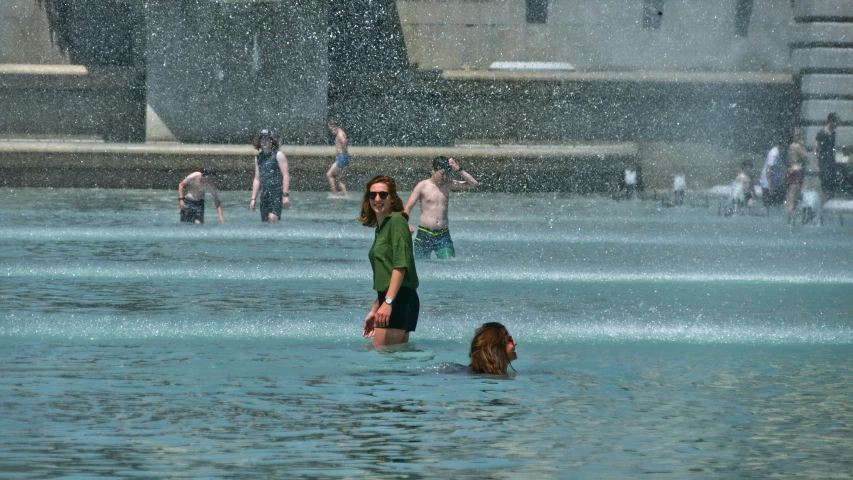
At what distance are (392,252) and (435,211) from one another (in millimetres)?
5964

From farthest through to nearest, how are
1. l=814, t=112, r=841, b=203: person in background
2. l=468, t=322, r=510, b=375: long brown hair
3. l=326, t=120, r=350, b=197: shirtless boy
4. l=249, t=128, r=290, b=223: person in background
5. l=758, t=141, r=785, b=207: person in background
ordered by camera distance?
l=326, t=120, r=350, b=197: shirtless boy, l=758, t=141, r=785, b=207: person in background, l=814, t=112, r=841, b=203: person in background, l=249, t=128, r=290, b=223: person in background, l=468, t=322, r=510, b=375: long brown hair

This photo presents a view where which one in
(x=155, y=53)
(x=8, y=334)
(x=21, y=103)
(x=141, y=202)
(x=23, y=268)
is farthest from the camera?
(x=21, y=103)

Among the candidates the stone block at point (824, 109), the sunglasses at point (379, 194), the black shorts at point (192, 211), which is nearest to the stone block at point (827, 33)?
the stone block at point (824, 109)

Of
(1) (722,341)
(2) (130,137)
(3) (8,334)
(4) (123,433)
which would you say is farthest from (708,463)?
Result: (2) (130,137)

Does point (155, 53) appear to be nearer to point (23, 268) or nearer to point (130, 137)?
point (130, 137)

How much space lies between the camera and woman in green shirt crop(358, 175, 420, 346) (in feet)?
30.6

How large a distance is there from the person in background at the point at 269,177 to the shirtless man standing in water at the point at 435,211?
17.5 feet

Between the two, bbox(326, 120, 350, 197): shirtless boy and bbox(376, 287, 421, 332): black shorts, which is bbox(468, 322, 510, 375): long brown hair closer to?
bbox(376, 287, 421, 332): black shorts

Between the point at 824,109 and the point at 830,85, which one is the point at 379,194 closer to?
the point at 824,109

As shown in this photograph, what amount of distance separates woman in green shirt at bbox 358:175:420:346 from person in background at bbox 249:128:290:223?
1126cm

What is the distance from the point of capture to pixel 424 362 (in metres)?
9.43

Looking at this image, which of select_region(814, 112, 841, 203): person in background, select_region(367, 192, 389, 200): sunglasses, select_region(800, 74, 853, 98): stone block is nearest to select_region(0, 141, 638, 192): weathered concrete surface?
select_region(800, 74, 853, 98): stone block

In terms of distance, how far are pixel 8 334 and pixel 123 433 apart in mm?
3836

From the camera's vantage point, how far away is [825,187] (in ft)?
87.1
